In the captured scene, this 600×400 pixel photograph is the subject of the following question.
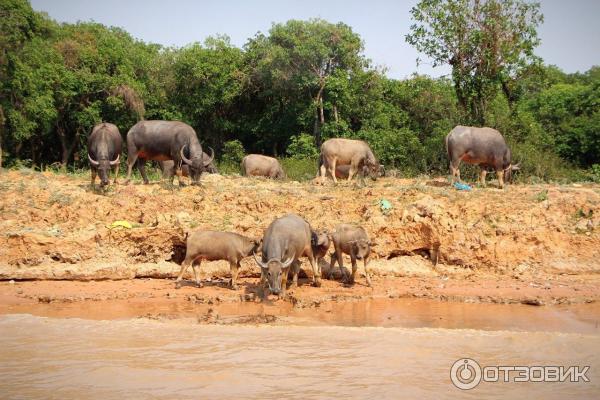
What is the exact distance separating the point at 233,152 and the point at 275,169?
616 cm

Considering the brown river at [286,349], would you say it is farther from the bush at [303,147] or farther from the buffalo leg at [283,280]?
the bush at [303,147]

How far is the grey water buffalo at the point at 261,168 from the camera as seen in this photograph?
22.4 meters

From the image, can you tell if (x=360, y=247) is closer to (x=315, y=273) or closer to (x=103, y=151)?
(x=315, y=273)

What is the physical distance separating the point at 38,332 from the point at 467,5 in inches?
674

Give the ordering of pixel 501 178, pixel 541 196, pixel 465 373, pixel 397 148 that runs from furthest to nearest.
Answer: pixel 397 148
pixel 501 178
pixel 541 196
pixel 465 373

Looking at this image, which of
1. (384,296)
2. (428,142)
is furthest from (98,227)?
(428,142)

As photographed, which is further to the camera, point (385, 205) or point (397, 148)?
point (397, 148)

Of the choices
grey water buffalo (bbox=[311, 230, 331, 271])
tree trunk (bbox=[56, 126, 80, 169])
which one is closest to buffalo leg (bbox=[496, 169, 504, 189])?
grey water buffalo (bbox=[311, 230, 331, 271])

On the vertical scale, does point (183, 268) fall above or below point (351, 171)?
below

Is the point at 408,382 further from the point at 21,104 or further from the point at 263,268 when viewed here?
the point at 21,104

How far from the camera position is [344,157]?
63.5 ft

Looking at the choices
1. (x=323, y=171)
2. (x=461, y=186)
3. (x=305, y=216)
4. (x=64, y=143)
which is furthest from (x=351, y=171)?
(x=64, y=143)

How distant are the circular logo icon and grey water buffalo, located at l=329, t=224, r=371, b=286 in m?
4.23

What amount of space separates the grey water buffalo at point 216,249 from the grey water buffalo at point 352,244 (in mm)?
1817
